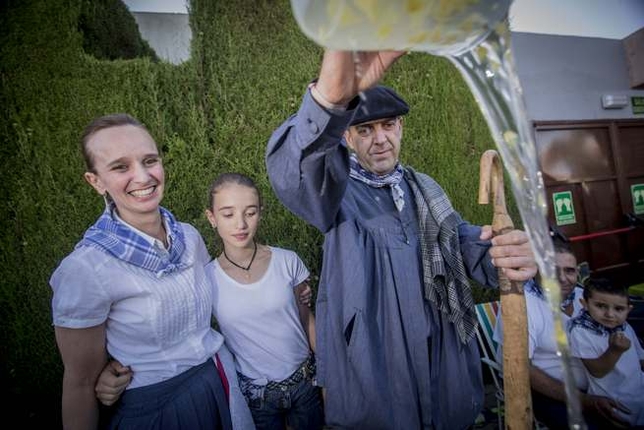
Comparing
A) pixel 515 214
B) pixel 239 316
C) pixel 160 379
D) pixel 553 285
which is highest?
pixel 515 214

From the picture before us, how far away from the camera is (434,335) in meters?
1.56

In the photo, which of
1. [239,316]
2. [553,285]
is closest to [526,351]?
[553,285]

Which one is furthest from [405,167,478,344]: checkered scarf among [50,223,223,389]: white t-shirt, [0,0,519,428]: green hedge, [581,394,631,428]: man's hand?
[0,0,519,428]: green hedge

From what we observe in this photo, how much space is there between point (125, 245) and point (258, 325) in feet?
2.88

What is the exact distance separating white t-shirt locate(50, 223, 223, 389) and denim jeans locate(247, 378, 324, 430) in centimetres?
53

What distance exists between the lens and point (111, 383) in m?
1.40

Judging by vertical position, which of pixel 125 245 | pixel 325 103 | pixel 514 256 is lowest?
pixel 514 256

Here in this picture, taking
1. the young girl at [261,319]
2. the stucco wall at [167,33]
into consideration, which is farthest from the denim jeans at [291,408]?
the stucco wall at [167,33]

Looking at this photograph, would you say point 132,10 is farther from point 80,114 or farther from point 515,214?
point 515,214

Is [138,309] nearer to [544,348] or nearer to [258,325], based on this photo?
[258,325]

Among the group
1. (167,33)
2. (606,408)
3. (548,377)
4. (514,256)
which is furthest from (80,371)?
(167,33)

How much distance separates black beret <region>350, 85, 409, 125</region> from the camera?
5.34ft

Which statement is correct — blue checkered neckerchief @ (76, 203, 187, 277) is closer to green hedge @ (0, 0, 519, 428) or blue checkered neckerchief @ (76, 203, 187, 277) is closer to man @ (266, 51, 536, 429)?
man @ (266, 51, 536, 429)

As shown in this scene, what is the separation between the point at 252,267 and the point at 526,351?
4.82ft
